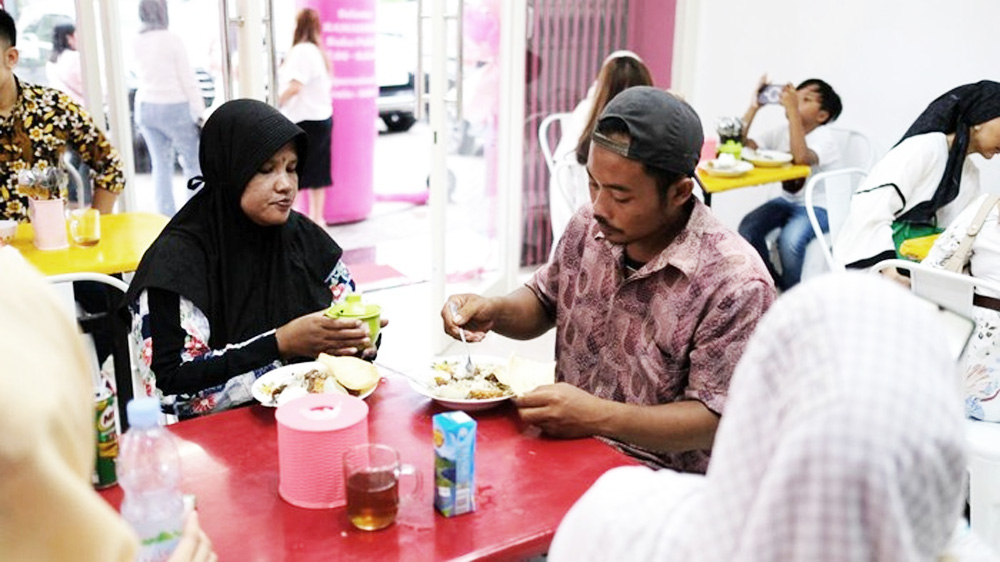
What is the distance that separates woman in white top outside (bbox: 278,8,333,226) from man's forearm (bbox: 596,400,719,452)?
375 cm

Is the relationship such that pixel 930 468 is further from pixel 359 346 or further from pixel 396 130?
pixel 396 130

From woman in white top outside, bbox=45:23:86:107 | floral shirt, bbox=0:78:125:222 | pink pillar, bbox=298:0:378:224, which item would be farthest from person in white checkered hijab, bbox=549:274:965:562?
pink pillar, bbox=298:0:378:224

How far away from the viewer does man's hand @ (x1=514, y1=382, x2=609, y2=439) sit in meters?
1.62

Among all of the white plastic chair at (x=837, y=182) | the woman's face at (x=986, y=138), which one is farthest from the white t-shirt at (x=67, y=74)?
the woman's face at (x=986, y=138)

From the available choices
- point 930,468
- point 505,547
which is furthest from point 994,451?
point 930,468

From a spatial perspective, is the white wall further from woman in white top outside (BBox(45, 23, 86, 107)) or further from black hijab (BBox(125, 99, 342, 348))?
black hijab (BBox(125, 99, 342, 348))

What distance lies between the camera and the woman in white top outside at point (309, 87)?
516 centimetres

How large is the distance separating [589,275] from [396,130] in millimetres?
6884

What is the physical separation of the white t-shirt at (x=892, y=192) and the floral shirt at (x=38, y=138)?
2.86m

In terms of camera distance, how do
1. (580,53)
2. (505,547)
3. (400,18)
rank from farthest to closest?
(400,18) < (580,53) < (505,547)

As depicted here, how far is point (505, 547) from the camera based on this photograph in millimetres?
1326

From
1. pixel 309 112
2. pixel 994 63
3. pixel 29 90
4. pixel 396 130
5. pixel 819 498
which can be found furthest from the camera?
pixel 396 130

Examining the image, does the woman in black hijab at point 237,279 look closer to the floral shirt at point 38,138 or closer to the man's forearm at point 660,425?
the man's forearm at point 660,425

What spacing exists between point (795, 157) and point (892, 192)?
1107mm
